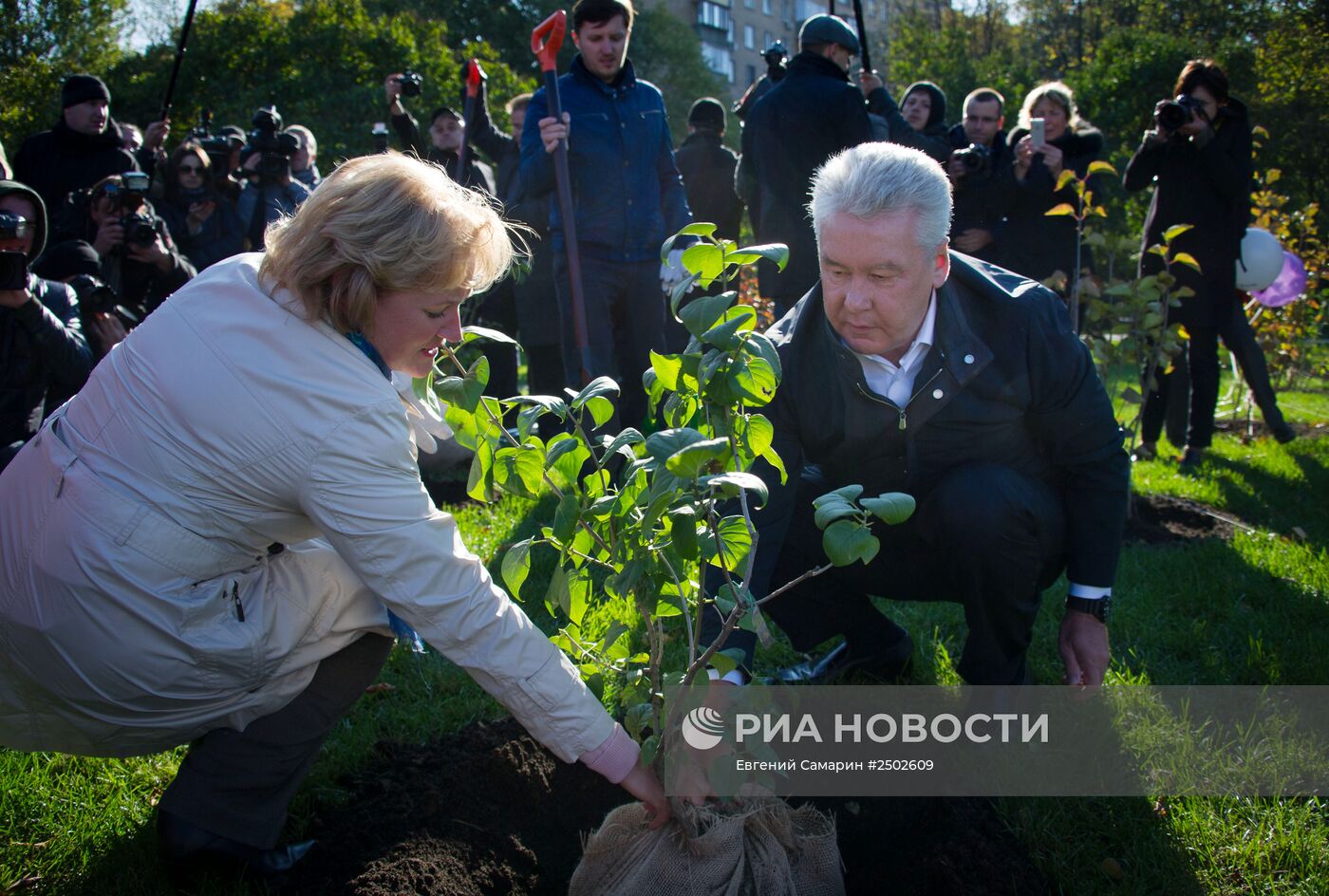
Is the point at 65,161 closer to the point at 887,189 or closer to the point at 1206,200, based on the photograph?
the point at 887,189

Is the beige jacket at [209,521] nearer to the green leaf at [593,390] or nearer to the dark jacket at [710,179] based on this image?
the green leaf at [593,390]

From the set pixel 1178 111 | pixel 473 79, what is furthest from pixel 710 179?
pixel 1178 111

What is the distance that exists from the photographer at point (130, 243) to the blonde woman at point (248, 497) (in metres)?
3.12

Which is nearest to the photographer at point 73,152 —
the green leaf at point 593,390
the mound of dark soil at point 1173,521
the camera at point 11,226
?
the camera at point 11,226

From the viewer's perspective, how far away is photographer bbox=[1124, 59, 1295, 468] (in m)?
5.20

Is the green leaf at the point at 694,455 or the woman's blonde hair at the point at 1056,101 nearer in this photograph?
the green leaf at the point at 694,455

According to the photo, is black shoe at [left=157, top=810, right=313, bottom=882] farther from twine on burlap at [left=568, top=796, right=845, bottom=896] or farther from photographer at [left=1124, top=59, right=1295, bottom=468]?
photographer at [left=1124, top=59, right=1295, bottom=468]

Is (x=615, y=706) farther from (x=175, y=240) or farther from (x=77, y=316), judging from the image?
(x=175, y=240)

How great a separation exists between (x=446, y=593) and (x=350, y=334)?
0.52 metres

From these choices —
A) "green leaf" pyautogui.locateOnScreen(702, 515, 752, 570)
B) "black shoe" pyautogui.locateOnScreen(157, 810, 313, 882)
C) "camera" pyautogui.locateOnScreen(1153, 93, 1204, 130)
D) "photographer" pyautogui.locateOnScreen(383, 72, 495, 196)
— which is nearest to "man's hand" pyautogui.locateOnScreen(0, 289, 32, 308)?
"black shoe" pyautogui.locateOnScreen(157, 810, 313, 882)

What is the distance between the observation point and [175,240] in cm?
591

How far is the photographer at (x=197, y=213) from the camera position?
5820mm

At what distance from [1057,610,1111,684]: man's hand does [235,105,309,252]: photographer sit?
4837 millimetres

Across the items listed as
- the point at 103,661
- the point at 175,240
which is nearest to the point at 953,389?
the point at 103,661
